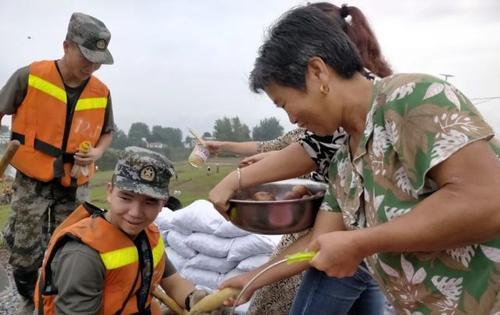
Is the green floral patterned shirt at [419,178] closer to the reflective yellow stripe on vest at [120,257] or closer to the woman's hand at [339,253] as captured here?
the woman's hand at [339,253]

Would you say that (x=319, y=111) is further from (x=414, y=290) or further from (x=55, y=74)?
(x=55, y=74)

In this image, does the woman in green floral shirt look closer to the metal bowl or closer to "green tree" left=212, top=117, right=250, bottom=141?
the metal bowl

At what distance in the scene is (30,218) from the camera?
3.65 meters

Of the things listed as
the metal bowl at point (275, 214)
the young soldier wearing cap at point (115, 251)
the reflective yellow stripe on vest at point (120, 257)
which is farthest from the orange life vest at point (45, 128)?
the metal bowl at point (275, 214)

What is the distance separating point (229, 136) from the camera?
4555 mm

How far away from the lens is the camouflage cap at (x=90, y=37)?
353 centimetres

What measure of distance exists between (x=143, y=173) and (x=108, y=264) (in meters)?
0.39

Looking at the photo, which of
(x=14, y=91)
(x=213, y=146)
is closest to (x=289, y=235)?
(x=213, y=146)

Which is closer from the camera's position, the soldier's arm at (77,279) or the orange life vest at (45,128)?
the soldier's arm at (77,279)

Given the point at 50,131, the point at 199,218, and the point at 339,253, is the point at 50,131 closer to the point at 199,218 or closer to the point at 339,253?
the point at 199,218

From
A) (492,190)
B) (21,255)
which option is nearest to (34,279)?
(21,255)

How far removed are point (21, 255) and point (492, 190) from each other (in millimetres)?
3285

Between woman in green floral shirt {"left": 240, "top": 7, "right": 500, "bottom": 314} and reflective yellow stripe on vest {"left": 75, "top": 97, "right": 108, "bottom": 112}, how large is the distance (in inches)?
95.4

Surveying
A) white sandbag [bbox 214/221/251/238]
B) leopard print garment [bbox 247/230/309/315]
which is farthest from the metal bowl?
white sandbag [bbox 214/221/251/238]
